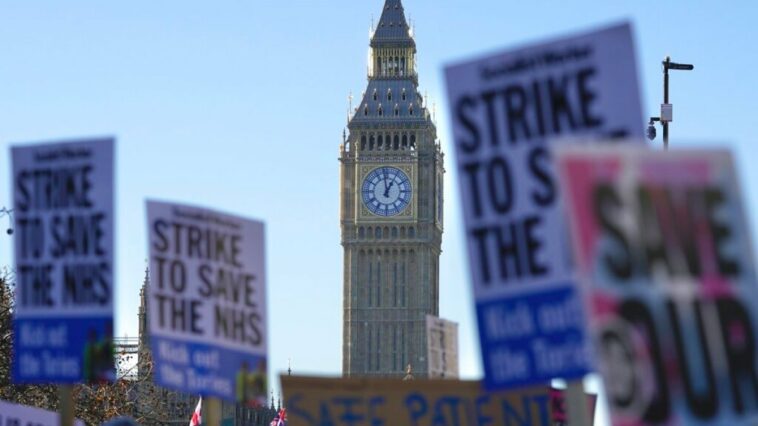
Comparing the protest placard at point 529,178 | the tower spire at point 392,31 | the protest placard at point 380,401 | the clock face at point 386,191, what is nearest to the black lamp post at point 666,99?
the protest placard at point 380,401

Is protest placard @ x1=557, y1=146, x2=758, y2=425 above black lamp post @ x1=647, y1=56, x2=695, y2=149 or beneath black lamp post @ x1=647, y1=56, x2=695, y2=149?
beneath

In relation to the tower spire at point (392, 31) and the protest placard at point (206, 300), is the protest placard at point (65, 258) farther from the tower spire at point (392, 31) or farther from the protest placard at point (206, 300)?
the tower spire at point (392, 31)

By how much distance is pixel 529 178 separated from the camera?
11.3 metres

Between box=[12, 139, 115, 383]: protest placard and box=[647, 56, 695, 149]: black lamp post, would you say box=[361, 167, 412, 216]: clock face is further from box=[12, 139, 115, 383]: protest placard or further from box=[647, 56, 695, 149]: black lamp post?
box=[12, 139, 115, 383]: protest placard

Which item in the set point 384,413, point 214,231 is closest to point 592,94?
point 214,231

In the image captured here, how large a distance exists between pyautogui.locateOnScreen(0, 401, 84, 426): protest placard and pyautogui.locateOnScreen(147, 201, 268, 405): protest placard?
5613mm

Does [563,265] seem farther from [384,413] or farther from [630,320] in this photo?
[384,413]

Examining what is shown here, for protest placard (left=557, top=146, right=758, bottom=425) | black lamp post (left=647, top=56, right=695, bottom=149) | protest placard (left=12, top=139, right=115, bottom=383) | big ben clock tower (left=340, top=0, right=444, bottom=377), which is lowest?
protest placard (left=557, top=146, right=758, bottom=425)

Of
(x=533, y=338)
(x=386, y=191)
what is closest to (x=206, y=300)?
(x=533, y=338)

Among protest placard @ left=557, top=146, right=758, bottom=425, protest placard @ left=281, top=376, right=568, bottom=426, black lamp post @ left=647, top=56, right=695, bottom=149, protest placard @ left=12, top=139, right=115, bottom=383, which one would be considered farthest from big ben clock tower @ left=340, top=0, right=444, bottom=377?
protest placard @ left=557, top=146, right=758, bottom=425

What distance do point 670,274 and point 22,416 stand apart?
13.0 meters

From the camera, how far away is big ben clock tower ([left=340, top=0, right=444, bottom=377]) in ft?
472

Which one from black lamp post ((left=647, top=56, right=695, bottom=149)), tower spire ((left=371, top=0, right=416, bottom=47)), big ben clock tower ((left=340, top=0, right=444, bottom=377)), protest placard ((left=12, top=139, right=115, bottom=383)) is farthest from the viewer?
tower spire ((left=371, top=0, right=416, bottom=47))

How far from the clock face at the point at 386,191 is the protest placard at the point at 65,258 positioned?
128 metres
